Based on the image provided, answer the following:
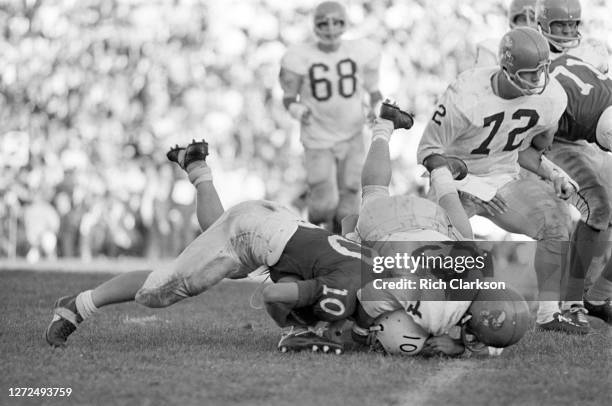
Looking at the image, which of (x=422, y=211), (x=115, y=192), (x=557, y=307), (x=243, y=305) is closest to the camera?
(x=422, y=211)

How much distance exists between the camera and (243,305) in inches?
253

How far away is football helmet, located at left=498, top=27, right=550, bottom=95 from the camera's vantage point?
5.15 m

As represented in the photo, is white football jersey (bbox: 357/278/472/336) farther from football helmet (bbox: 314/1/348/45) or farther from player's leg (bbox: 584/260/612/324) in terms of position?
football helmet (bbox: 314/1/348/45)

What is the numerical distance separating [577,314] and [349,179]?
3.21m

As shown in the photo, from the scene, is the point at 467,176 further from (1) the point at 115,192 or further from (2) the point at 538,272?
(1) the point at 115,192

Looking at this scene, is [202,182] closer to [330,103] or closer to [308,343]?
[308,343]

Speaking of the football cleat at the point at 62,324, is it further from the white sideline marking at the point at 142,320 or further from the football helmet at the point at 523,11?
the football helmet at the point at 523,11

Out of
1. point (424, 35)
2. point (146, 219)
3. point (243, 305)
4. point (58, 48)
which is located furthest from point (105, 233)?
point (243, 305)

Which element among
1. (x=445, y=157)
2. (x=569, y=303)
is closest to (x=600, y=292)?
(x=569, y=303)

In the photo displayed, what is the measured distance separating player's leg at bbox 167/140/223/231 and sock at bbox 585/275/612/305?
2283 mm

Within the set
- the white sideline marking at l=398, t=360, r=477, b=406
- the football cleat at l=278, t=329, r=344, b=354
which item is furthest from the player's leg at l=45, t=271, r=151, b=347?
the white sideline marking at l=398, t=360, r=477, b=406

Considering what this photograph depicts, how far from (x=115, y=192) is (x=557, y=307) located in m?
6.35

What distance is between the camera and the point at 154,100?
11.3m

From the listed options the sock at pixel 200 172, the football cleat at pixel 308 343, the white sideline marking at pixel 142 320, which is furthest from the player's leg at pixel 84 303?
the white sideline marking at pixel 142 320
